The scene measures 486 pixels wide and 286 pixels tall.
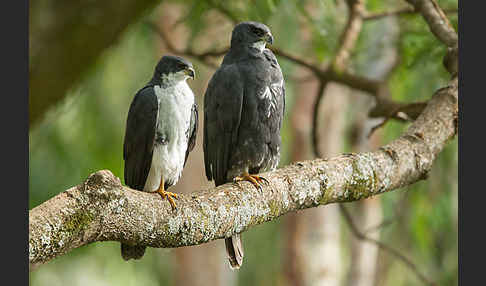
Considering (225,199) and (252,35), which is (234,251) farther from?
(252,35)

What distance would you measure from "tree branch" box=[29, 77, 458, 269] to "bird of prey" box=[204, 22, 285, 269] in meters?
0.68

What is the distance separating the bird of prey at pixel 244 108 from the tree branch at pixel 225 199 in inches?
26.7

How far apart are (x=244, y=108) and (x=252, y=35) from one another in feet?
1.49

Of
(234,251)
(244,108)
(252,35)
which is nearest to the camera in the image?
(234,251)

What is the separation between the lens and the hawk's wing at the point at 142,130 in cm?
364

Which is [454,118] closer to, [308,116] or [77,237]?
→ [77,237]

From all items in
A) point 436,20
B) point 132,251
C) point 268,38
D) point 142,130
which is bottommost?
point 132,251

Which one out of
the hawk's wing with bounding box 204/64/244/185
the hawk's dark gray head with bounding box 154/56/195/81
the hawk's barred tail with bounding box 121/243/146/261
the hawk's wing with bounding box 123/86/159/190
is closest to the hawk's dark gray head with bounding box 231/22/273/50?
the hawk's wing with bounding box 204/64/244/185

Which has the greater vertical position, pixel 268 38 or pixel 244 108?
pixel 268 38

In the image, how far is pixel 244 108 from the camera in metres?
3.98

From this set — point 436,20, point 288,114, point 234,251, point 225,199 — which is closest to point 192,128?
point 234,251

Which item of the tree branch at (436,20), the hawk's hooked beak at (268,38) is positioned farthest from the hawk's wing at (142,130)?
the tree branch at (436,20)

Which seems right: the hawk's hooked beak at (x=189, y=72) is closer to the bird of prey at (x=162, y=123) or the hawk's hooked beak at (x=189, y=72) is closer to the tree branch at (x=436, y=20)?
the bird of prey at (x=162, y=123)

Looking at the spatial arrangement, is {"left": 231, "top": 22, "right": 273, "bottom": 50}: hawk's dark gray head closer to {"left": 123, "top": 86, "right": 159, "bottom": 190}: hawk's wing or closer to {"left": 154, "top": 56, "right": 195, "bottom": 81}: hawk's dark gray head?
{"left": 154, "top": 56, "right": 195, "bottom": 81}: hawk's dark gray head
